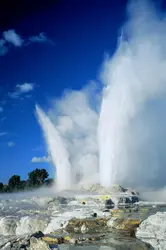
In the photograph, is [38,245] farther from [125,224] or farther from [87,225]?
[125,224]

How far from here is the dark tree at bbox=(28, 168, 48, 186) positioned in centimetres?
8932

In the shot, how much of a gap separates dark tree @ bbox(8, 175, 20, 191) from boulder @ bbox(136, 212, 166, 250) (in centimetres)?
7011

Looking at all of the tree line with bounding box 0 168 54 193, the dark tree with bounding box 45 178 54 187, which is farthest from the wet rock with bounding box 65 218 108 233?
the tree line with bounding box 0 168 54 193

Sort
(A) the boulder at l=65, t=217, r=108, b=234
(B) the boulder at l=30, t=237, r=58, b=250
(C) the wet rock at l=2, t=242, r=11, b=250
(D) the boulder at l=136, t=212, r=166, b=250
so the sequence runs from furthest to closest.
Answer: (A) the boulder at l=65, t=217, r=108, b=234 → (D) the boulder at l=136, t=212, r=166, b=250 → (C) the wet rock at l=2, t=242, r=11, b=250 → (B) the boulder at l=30, t=237, r=58, b=250

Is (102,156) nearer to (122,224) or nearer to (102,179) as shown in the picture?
(102,179)

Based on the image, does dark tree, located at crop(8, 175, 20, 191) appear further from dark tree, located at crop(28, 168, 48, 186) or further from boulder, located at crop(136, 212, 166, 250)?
boulder, located at crop(136, 212, 166, 250)

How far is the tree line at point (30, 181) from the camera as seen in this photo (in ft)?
283

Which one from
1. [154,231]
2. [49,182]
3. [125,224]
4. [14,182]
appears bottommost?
[154,231]

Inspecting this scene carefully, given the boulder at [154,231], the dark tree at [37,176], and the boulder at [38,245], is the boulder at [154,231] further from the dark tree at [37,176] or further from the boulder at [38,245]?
the dark tree at [37,176]

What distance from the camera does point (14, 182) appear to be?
293 ft

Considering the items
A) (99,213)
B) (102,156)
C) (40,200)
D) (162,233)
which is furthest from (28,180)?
(162,233)

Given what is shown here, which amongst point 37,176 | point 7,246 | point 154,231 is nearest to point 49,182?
point 37,176

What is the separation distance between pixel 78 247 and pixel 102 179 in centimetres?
3555

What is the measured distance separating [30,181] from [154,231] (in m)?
74.2
